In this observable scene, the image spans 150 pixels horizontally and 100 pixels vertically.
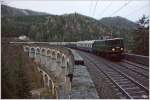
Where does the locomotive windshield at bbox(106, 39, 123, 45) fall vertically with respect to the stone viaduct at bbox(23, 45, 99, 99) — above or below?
above

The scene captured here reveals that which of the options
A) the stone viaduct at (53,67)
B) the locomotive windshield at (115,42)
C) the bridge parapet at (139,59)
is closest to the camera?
the bridge parapet at (139,59)

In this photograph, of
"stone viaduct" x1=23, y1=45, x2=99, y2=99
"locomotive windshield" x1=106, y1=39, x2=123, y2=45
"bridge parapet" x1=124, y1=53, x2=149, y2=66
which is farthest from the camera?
"stone viaduct" x1=23, y1=45, x2=99, y2=99

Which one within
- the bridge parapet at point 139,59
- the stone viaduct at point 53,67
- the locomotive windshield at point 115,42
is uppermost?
the locomotive windshield at point 115,42

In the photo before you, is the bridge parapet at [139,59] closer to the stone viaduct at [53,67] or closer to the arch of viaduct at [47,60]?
the stone viaduct at [53,67]

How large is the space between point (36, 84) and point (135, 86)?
3419cm

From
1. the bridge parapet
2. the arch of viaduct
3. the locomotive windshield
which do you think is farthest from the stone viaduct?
the bridge parapet

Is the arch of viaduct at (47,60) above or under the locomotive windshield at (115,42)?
under

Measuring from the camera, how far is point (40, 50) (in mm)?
70125

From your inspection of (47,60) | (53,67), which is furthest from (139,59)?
(47,60)

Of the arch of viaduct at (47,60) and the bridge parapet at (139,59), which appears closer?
the bridge parapet at (139,59)

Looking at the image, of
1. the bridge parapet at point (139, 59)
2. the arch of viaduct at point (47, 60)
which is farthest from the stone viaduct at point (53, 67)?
the bridge parapet at point (139, 59)

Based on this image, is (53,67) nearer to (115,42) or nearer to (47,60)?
(47,60)

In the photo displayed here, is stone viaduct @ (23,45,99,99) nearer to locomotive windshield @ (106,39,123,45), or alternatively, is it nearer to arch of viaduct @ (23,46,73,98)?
arch of viaduct @ (23,46,73,98)

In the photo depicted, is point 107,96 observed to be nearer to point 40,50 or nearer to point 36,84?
point 36,84
